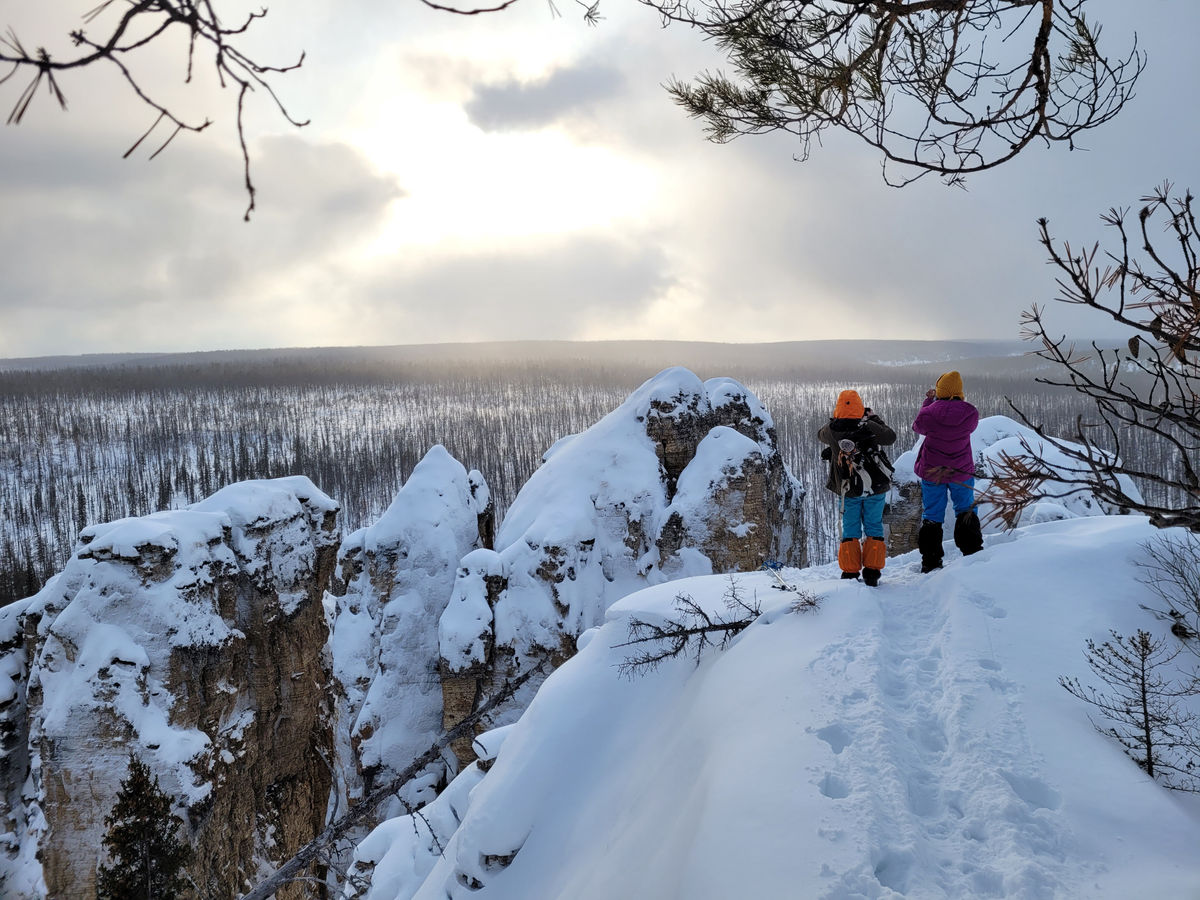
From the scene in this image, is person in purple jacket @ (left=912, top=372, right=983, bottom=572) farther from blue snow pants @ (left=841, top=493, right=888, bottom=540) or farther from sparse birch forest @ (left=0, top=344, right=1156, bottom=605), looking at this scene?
sparse birch forest @ (left=0, top=344, right=1156, bottom=605)

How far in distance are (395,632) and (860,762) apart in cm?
1451

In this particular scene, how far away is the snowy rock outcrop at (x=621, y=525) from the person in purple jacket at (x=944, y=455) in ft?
30.6

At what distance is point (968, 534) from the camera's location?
6652 millimetres

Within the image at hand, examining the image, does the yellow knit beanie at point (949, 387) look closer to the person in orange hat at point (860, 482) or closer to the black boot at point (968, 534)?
the person in orange hat at point (860, 482)

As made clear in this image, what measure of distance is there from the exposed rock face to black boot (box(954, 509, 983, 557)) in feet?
51.9

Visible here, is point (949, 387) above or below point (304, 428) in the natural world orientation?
above

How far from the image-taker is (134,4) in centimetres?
156

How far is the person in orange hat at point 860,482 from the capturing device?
6.38 metres

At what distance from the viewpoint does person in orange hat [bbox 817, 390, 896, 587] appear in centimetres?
638

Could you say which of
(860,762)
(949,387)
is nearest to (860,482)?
(949,387)

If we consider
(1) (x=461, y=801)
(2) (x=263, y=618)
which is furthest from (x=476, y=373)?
(1) (x=461, y=801)

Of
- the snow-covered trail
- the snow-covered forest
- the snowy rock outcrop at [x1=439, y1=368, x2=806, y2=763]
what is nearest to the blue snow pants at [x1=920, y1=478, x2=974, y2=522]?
the snow-covered forest

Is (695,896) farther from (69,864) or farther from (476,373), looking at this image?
(476,373)

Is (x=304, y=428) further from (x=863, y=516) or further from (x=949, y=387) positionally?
(x=949, y=387)
